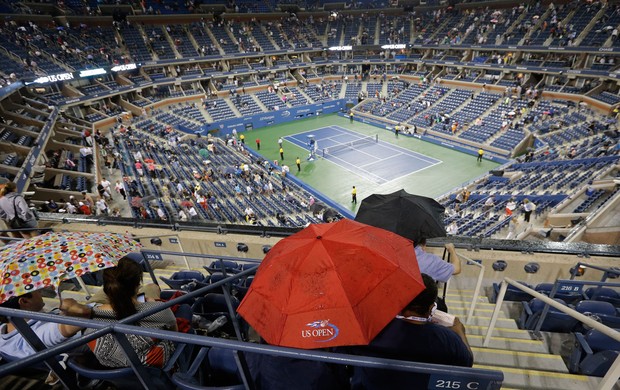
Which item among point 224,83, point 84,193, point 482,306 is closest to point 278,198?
point 84,193

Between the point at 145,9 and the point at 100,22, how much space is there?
6.69m

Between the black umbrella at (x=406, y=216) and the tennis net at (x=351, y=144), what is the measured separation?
955 inches

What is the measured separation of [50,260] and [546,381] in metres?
5.14

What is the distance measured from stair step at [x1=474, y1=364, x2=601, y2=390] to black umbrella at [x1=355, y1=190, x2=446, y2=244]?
1803 mm

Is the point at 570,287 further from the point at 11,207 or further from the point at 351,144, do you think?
the point at 351,144

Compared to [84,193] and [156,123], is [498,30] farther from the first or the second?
[84,193]

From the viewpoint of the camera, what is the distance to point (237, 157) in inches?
1076

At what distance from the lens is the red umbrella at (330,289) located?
2365mm

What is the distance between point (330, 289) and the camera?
2.63m

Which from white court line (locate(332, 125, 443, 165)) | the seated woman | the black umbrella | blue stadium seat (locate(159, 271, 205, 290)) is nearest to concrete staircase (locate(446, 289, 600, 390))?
the black umbrella

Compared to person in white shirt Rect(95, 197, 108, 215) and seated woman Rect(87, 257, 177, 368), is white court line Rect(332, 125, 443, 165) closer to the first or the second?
person in white shirt Rect(95, 197, 108, 215)

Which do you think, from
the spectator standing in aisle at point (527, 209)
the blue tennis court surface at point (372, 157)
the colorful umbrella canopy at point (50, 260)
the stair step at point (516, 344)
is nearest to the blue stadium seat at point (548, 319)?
the stair step at point (516, 344)

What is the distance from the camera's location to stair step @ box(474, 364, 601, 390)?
3336 mm

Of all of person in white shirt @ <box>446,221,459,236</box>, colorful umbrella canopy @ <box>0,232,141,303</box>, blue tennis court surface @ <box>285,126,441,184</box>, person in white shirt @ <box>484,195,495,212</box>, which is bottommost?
blue tennis court surface @ <box>285,126,441,184</box>
